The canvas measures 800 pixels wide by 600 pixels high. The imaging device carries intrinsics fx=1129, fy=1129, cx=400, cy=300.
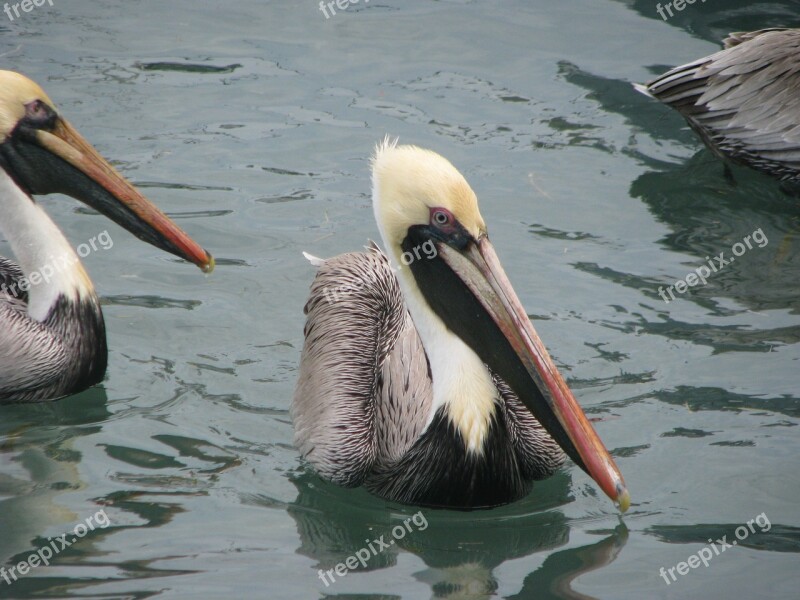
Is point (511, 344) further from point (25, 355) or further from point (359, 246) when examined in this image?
point (359, 246)

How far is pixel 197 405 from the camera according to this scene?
208 inches

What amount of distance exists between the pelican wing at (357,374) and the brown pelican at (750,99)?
8.99ft

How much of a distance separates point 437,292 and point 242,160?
334cm

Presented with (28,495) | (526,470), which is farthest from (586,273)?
(28,495)

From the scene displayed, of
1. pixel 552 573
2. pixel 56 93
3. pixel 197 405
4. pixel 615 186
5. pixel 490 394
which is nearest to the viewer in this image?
pixel 552 573

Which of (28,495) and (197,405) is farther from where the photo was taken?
(197,405)

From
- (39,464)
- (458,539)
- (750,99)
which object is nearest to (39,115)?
(39,464)

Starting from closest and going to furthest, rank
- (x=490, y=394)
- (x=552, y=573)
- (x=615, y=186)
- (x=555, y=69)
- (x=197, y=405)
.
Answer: (x=552, y=573) → (x=490, y=394) → (x=197, y=405) → (x=615, y=186) → (x=555, y=69)

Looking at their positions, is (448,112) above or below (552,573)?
above

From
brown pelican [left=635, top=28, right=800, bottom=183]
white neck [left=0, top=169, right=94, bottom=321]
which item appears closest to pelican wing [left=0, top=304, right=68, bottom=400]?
white neck [left=0, top=169, right=94, bottom=321]

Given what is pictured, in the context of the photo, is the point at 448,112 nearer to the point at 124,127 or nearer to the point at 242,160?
the point at 242,160

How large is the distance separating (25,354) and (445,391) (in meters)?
2.08

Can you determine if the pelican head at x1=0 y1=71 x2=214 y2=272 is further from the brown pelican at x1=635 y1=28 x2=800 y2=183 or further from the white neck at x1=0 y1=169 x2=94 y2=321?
the brown pelican at x1=635 y1=28 x2=800 y2=183

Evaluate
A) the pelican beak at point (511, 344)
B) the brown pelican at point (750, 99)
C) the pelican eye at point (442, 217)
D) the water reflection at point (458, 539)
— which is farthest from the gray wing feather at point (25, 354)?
the brown pelican at point (750, 99)
